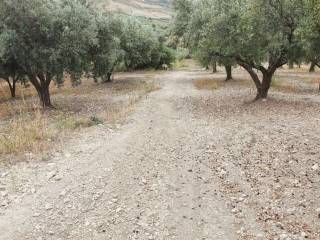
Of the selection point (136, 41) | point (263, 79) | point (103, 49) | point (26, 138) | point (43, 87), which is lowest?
point (26, 138)

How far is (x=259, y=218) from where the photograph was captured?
9680mm

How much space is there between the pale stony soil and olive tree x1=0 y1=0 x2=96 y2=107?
7237 mm

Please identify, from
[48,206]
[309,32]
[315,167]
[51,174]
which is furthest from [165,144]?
[309,32]

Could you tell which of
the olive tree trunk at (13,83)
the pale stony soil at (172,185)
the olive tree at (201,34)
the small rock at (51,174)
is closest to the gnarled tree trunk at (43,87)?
the olive tree trunk at (13,83)

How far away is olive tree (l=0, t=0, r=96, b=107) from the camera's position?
78.6 ft

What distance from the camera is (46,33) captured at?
2464cm

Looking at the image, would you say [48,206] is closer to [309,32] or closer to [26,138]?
[26,138]

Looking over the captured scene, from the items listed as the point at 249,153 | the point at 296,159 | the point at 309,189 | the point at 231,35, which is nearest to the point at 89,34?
the point at 231,35

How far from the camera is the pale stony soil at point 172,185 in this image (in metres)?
9.41

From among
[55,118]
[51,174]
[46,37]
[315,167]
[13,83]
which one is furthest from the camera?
[13,83]

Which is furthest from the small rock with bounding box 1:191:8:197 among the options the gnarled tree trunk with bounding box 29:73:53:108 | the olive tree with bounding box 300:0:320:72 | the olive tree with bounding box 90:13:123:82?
the olive tree with bounding box 90:13:123:82

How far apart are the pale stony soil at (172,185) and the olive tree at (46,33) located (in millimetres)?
7237

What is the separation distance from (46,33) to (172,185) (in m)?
15.9

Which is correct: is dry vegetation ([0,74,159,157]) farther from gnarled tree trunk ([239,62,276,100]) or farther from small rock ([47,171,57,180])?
A: gnarled tree trunk ([239,62,276,100])
